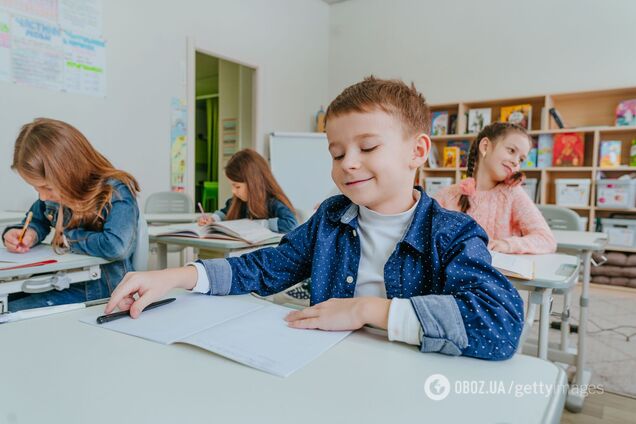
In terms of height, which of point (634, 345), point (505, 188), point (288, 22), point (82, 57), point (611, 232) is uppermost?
point (288, 22)

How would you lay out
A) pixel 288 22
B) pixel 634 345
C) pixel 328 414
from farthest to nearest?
pixel 288 22
pixel 634 345
pixel 328 414

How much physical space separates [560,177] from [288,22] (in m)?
3.42

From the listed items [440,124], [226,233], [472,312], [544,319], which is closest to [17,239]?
[226,233]

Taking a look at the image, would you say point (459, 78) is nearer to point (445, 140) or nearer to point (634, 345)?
point (445, 140)

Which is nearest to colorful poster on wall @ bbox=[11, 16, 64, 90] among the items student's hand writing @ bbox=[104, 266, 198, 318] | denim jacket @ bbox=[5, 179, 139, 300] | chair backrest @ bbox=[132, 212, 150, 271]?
denim jacket @ bbox=[5, 179, 139, 300]

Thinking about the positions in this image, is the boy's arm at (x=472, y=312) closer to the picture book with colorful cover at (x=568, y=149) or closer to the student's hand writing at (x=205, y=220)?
the student's hand writing at (x=205, y=220)

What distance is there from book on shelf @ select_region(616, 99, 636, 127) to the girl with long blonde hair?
408cm

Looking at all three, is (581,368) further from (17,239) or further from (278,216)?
(17,239)

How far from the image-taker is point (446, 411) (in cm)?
43

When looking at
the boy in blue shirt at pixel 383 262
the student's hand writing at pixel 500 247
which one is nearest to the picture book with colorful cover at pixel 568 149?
the student's hand writing at pixel 500 247

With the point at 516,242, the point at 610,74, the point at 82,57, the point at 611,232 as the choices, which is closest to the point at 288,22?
the point at 82,57

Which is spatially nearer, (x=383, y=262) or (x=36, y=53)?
(x=383, y=262)

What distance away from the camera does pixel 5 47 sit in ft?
8.98

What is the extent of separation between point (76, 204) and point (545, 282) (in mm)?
1425
